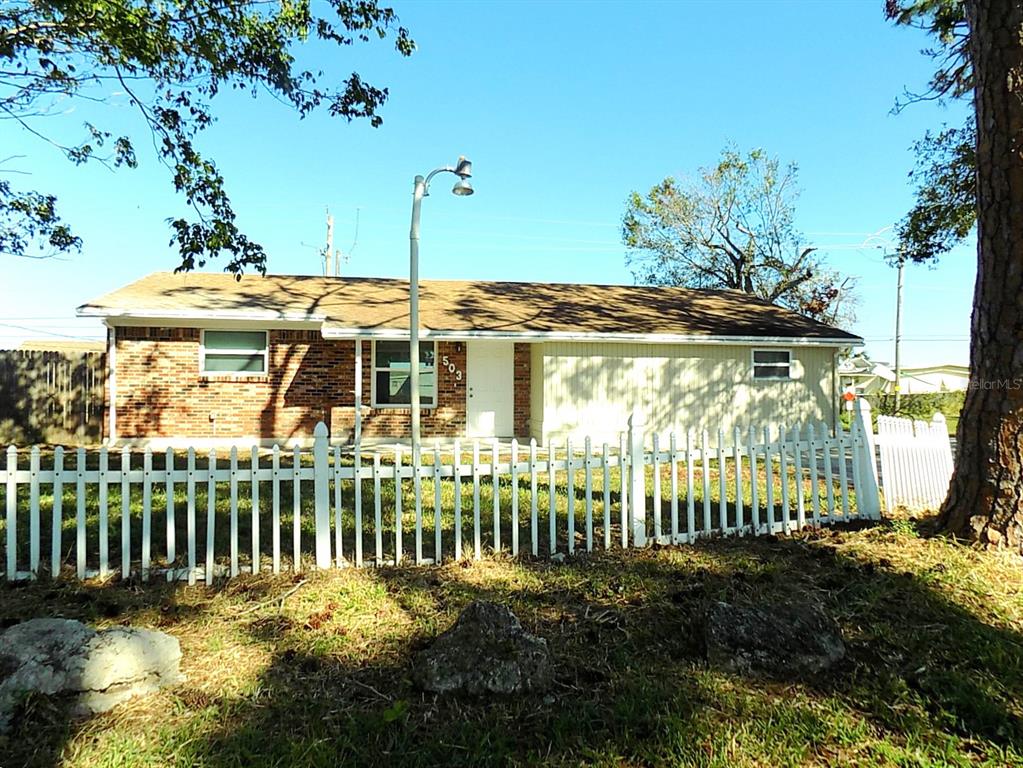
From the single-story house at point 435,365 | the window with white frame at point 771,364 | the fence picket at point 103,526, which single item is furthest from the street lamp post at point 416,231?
the window with white frame at point 771,364

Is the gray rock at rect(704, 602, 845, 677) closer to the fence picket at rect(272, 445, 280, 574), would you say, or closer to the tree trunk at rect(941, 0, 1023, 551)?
the tree trunk at rect(941, 0, 1023, 551)

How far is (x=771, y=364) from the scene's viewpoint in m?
14.4

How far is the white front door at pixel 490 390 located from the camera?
13.5 metres

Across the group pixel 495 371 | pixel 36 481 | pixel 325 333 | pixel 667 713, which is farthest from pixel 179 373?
pixel 667 713

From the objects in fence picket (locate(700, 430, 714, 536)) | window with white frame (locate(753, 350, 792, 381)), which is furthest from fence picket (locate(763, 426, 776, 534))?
window with white frame (locate(753, 350, 792, 381))

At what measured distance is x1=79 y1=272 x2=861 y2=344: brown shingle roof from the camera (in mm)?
12180

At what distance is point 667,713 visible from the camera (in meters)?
2.73

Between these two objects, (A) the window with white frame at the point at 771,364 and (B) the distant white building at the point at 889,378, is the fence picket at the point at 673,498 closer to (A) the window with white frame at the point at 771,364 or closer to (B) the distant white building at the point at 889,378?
(B) the distant white building at the point at 889,378

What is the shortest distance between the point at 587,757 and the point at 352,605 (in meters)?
1.96

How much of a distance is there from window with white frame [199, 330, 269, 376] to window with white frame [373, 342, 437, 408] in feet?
7.39

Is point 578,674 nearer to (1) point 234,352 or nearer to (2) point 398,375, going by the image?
(2) point 398,375

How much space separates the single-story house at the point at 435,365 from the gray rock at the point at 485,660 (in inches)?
369

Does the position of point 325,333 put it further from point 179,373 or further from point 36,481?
point 36,481

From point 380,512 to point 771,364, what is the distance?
476 inches
